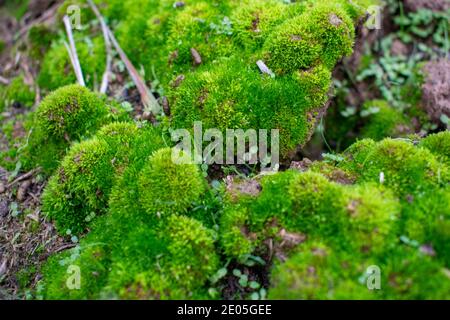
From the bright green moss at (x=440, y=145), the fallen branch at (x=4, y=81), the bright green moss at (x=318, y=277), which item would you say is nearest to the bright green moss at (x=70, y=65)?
the fallen branch at (x=4, y=81)

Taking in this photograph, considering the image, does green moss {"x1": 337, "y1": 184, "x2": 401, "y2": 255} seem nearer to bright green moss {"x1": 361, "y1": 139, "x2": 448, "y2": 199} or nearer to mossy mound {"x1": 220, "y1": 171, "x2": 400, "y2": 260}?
mossy mound {"x1": 220, "y1": 171, "x2": 400, "y2": 260}

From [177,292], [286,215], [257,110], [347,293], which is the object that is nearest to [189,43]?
[257,110]

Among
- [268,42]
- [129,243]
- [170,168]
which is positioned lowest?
[129,243]

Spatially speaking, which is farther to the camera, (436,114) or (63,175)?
(436,114)

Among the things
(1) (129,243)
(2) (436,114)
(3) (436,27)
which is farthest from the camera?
(3) (436,27)

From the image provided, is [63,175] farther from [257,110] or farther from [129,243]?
[257,110]

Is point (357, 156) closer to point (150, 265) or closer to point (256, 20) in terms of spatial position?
point (256, 20)

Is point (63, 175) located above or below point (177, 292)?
above
